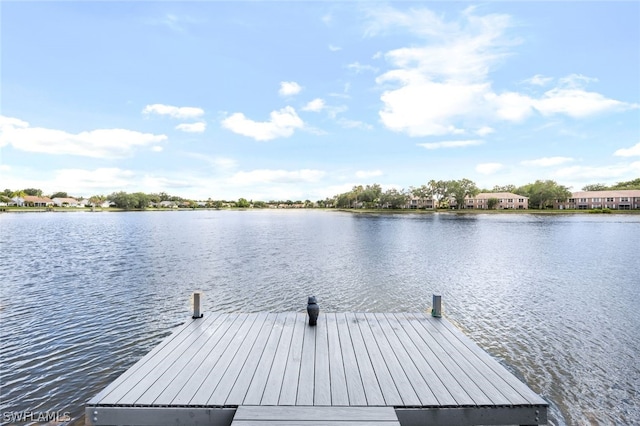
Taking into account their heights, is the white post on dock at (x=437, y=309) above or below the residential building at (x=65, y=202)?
below

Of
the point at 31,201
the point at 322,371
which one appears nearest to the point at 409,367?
the point at 322,371

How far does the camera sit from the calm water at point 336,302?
6059mm

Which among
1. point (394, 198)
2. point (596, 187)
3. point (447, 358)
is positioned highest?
point (596, 187)

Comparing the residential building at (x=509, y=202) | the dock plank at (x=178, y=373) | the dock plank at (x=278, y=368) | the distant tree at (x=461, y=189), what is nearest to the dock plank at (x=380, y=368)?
the dock plank at (x=278, y=368)

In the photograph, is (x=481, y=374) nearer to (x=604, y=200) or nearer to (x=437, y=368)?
(x=437, y=368)

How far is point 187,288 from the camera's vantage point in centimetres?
1338

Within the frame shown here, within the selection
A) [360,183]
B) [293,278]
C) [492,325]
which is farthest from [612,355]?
[360,183]

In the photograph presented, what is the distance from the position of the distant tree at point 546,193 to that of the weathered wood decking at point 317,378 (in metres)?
122

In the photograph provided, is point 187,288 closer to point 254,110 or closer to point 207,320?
point 207,320

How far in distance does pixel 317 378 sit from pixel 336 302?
305 inches

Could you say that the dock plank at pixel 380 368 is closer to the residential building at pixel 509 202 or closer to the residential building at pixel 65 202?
the residential building at pixel 509 202

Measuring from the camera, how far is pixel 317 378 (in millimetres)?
3914

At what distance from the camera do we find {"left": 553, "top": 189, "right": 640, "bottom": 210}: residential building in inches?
3743

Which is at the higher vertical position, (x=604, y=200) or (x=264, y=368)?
(x=604, y=200)
